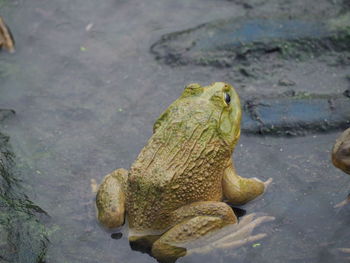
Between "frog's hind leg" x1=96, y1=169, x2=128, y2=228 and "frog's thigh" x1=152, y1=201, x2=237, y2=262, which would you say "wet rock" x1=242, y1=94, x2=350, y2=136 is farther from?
"frog's hind leg" x1=96, y1=169, x2=128, y2=228

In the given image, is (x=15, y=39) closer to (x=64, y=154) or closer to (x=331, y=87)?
(x=64, y=154)

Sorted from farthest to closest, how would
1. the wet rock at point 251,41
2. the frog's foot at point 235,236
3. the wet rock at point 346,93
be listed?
1. the wet rock at point 251,41
2. the wet rock at point 346,93
3. the frog's foot at point 235,236

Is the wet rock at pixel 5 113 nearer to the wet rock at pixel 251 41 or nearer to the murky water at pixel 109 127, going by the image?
the murky water at pixel 109 127

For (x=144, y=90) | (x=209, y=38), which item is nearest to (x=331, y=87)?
(x=209, y=38)

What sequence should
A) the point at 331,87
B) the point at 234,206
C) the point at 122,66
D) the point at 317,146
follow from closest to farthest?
the point at 234,206 → the point at 317,146 → the point at 331,87 → the point at 122,66

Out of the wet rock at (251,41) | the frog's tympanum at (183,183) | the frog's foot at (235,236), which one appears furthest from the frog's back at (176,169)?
the wet rock at (251,41)
